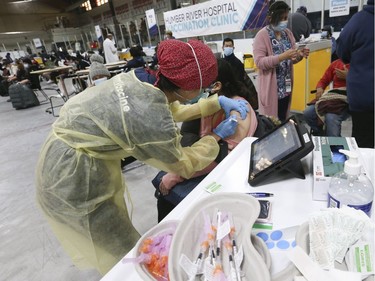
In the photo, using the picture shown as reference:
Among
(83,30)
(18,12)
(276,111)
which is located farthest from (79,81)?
(18,12)

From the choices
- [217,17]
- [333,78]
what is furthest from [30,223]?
[217,17]

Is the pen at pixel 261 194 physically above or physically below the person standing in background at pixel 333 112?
above

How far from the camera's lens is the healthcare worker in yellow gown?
2.44ft

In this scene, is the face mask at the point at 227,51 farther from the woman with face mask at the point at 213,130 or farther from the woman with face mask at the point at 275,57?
the woman with face mask at the point at 213,130

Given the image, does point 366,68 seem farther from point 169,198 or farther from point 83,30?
point 83,30

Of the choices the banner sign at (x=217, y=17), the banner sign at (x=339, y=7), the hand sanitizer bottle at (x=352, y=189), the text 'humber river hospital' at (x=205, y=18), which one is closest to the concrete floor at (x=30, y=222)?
the hand sanitizer bottle at (x=352, y=189)

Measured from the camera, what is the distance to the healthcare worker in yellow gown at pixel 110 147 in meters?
0.74

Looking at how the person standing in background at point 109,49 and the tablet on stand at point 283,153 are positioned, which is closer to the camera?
the tablet on stand at point 283,153

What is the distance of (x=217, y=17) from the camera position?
3.94 meters

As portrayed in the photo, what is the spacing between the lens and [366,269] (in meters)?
0.42

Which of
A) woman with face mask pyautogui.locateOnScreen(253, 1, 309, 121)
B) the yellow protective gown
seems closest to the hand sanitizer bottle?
the yellow protective gown

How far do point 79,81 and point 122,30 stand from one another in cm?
677

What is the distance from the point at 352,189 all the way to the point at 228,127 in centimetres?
60

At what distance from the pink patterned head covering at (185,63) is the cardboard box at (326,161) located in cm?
40
